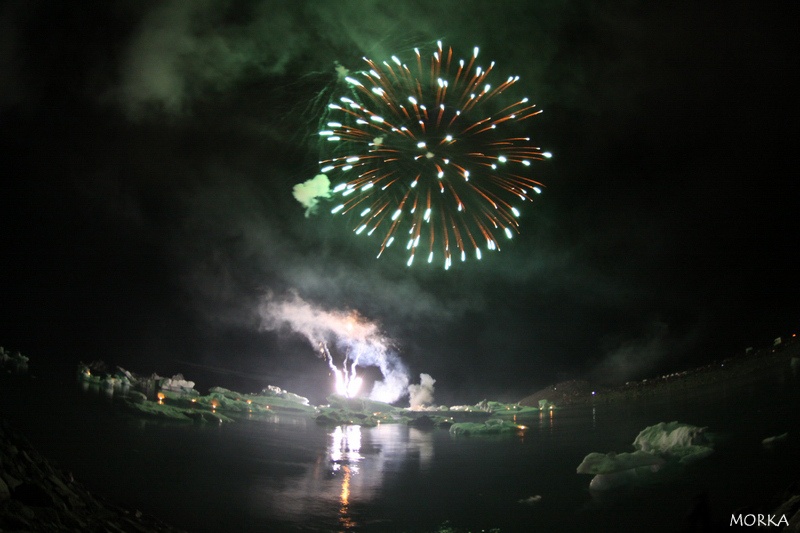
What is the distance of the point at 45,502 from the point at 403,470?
15.6ft

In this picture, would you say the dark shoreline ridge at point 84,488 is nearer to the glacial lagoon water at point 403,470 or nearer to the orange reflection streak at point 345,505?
the glacial lagoon water at point 403,470

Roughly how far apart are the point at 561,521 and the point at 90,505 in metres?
6.07

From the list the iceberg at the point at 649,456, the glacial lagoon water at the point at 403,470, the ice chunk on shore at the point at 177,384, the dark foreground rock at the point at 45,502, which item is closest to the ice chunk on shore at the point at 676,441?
the iceberg at the point at 649,456

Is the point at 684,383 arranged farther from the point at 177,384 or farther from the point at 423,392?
the point at 177,384

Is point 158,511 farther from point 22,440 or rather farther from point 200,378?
point 200,378

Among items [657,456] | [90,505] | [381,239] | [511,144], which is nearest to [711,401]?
[657,456]

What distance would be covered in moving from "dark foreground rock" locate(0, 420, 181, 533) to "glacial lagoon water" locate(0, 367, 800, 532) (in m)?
0.26

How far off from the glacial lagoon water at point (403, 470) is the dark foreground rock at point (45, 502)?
0.26m

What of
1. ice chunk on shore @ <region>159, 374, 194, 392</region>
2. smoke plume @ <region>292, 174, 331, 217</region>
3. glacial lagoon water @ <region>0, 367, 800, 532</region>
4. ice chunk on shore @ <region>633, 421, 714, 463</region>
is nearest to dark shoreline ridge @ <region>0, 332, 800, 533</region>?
glacial lagoon water @ <region>0, 367, 800, 532</region>

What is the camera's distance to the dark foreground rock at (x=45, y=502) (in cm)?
423

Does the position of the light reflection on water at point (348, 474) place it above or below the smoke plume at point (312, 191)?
below

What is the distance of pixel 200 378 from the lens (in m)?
9.34

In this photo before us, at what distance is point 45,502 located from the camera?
471 cm

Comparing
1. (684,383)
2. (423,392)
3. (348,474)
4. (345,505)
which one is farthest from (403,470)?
(684,383)
